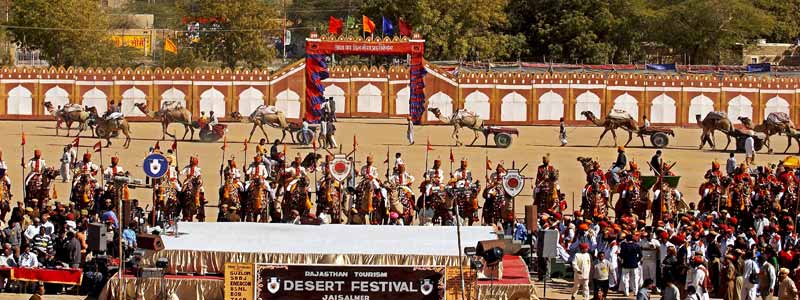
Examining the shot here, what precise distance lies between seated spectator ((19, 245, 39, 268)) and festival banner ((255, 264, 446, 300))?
14.8 ft

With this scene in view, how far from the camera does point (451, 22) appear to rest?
81500 millimetres

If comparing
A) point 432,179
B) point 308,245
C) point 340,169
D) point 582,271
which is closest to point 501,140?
point 432,179

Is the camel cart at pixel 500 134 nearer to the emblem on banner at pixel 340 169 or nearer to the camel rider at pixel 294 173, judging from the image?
the camel rider at pixel 294 173

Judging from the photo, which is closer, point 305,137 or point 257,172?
point 257,172

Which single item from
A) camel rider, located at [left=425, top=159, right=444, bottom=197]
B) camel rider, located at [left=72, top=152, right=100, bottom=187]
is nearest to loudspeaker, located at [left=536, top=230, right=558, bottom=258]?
camel rider, located at [left=425, top=159, right=444, bottom=197]

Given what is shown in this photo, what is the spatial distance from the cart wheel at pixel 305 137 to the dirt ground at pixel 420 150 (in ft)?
1.18

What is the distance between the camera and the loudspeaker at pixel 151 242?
25.2 m

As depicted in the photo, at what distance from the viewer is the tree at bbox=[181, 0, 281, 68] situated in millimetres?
82938

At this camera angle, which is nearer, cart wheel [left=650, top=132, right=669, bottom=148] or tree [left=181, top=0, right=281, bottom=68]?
cart wheel [left=650, top=132, right=669, bottom=148]

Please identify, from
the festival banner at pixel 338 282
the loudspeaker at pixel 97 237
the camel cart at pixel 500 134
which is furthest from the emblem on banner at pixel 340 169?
the camel cart at pixel 500 134

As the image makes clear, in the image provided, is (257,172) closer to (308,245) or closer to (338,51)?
(308,245)

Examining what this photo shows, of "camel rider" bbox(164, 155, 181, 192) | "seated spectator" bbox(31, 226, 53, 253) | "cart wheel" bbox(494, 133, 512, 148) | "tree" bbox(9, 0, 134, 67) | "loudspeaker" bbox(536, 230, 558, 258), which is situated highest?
"tree" bbox(9, 0, 134, 67)

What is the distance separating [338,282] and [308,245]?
1461 millimetres

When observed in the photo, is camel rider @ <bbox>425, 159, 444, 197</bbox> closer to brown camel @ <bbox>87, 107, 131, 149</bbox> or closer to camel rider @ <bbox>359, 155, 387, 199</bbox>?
camel rider @ <bbox>359, 155, 387, 199</bbox>
